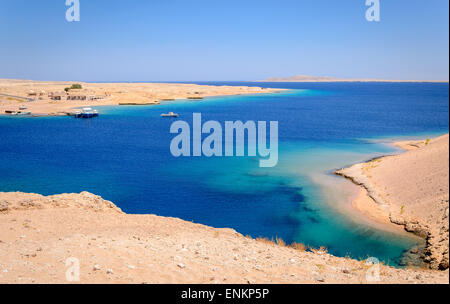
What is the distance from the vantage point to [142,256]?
11.7 m

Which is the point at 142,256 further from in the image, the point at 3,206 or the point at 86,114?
the point at 86,114

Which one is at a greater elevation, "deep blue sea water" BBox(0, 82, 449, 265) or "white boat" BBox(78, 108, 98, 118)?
"white boat" BBox(78, 108, 98, 118)

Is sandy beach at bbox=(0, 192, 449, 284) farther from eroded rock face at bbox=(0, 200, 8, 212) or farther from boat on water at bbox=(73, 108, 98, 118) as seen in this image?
boat on water at bbox=(73, 108, 98, 118)

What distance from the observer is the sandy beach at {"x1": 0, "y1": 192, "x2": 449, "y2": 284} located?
33.7ft

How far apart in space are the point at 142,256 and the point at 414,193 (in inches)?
816

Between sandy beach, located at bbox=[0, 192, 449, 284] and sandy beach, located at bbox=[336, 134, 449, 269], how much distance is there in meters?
6.07

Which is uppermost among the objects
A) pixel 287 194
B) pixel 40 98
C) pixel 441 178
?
pixel 40 98

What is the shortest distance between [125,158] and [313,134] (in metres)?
32.4

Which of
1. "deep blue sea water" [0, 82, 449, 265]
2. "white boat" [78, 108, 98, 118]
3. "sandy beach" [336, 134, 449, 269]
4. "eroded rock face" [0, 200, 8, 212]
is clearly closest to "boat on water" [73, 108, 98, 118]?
"white boat" [78, 108, 98, 118]
